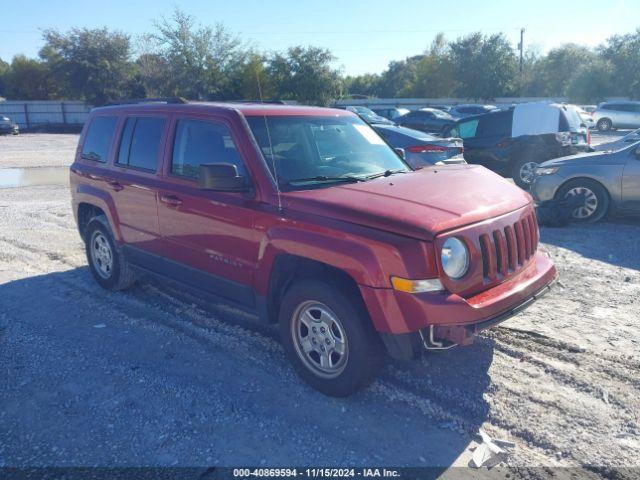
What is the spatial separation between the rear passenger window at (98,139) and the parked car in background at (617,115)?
111 ft

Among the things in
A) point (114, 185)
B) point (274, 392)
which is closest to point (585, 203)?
point (274, 392)

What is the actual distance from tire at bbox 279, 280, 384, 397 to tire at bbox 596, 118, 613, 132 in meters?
34.8

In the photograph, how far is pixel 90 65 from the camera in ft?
147

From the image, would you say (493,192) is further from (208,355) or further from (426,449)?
(208,355)

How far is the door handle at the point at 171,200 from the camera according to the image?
15.2ft

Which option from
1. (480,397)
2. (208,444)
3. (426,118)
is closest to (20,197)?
(208,444)

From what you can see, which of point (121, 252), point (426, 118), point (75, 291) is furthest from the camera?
point (426, 118)

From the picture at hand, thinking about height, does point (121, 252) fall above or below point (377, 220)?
below

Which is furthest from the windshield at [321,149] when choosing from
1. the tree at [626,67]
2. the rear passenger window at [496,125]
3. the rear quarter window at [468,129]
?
the tree at [626,67]

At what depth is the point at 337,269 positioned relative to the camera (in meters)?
3.58

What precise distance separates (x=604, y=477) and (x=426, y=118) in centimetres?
2626

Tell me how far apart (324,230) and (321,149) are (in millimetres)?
1223

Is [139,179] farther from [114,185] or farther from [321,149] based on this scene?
[321,149]

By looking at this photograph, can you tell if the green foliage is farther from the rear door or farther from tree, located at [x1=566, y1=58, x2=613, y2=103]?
the rear door
